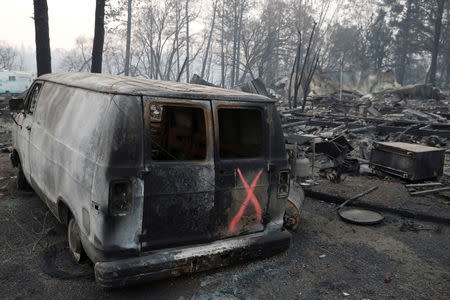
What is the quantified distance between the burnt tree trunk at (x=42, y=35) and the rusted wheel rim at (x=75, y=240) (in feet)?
31.1

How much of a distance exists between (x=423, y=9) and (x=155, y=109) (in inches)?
1768

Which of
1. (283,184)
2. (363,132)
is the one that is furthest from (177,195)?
(363,132)

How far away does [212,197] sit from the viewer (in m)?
3.37

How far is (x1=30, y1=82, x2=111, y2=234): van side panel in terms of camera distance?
3.06m

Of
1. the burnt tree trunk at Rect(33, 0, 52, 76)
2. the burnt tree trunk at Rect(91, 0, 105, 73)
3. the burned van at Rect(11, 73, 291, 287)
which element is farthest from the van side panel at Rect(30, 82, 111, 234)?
the burnt tree trunk at Rect(91, 0, 105, 73)

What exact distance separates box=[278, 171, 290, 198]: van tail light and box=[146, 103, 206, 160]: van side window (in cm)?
91

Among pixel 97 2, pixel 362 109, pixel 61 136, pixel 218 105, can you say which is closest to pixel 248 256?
pixel 218 105

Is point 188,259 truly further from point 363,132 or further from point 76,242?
point 363,132

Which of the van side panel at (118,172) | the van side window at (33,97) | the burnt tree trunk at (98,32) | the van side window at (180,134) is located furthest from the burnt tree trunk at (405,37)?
the van side panel at (118,172)

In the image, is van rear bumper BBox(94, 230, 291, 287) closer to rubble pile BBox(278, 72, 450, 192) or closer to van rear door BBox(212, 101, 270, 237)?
van rear door BBox(212, 101, 270, 237)

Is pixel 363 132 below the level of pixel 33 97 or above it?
below

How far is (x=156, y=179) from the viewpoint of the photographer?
10.0 ft

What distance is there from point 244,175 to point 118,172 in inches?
50.0

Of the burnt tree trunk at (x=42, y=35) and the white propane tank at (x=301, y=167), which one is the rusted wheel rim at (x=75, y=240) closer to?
the white propane tank at (x=301, y=167)
